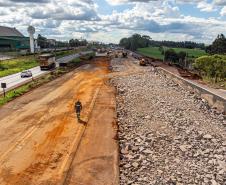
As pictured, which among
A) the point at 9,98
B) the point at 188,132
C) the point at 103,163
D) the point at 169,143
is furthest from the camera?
the point at 9,98

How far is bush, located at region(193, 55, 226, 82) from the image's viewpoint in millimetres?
56156

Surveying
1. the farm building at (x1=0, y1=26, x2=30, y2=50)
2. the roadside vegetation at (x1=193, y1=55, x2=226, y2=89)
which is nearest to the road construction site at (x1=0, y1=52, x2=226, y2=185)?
the roadside vegetation at (x1=193, y1=55, x2=226, y2=89)

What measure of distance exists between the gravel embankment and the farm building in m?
112

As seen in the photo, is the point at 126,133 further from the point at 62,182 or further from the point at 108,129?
the point at 62,182

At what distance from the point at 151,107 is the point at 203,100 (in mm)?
5613

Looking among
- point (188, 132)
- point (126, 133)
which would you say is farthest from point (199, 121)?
point (126, 133)

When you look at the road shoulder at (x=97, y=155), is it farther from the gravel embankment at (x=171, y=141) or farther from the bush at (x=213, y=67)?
the bush at (x=213, y=67)

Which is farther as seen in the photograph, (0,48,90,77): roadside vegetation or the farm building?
the farm building

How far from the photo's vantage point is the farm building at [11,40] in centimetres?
14296

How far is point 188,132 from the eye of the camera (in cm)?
2583

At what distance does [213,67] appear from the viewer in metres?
58.1

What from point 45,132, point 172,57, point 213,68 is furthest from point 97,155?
point 172,57

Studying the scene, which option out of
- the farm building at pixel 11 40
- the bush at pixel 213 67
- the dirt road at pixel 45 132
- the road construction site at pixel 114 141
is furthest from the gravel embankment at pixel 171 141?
the farm building at pixel 11 40

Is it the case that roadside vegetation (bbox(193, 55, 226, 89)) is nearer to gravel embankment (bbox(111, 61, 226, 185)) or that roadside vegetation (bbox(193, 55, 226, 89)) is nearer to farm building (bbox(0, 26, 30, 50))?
gravel embankment (bbox(111, 61, 226, 185))
